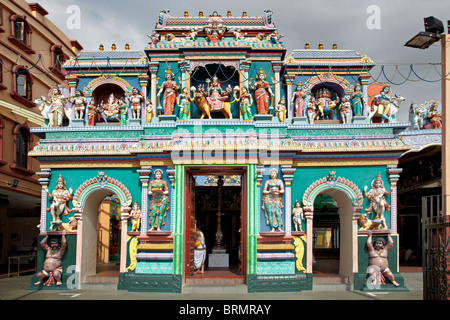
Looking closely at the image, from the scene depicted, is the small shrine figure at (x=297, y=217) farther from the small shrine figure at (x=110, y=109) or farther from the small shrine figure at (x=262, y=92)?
the small shrine figure at (x=110, y=109)

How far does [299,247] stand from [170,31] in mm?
9768

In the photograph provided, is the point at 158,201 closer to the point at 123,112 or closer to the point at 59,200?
the point at 59,200

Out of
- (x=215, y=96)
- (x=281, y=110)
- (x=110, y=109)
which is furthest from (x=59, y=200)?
(x=281, y=110)

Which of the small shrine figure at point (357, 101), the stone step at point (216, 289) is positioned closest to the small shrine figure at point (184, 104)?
the stone step at point (216, 289)

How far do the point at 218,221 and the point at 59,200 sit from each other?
22.8ft

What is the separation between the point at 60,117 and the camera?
53.6 ft

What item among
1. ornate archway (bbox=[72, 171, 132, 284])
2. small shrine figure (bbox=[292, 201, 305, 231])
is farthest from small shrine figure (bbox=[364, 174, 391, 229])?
ornate archway (bbox=[72, 171, 132, 284])

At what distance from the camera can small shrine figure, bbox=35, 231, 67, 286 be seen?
48.6ft

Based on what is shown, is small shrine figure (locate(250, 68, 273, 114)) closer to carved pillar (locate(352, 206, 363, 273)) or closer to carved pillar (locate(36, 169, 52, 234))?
carved pillar (locate(352, 206, 363, 273))

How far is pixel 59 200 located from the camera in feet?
49.4

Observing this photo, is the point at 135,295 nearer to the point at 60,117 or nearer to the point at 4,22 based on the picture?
the point at 60,117

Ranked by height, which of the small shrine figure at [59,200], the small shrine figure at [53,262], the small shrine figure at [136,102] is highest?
the small shrine figure at [136,102]

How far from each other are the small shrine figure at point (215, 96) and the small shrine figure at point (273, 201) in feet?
10.3

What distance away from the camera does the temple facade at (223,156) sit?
1435 centimetres
